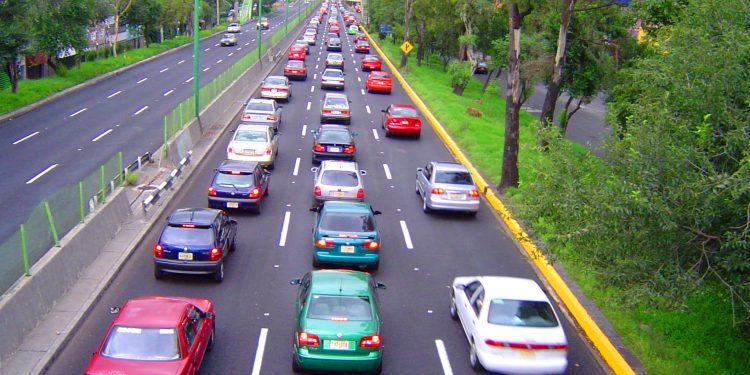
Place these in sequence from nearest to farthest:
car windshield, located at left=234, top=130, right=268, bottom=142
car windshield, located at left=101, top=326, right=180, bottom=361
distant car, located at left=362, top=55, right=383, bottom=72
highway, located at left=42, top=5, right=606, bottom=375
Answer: car windshield, located at left=101, top=326, right=180, bottom=361 → highway, located at left=42, top=5, right=606, bottom=375 → car windshield, located at left=234, top=130, right=268, bottom=142 → distant car, located at left=362, top=55, right=383, bottom=72

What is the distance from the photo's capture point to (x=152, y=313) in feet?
33.8

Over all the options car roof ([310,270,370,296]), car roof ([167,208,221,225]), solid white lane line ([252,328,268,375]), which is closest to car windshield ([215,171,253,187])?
car roof ([167,208,221,225])

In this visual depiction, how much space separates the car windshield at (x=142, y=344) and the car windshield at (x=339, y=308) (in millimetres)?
2130

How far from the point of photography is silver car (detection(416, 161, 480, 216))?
20.2 metres

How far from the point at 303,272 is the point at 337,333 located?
5.18m

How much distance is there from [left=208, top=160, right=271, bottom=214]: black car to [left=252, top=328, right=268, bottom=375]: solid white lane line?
23.0 feet

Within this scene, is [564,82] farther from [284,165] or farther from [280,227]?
[280,227]

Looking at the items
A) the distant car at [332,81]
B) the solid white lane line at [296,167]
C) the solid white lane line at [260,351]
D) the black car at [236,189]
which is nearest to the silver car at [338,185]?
the black car at [236,189]

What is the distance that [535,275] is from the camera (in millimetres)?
16688

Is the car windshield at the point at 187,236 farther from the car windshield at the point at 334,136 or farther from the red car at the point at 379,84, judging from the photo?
the red car at the point at 379,84

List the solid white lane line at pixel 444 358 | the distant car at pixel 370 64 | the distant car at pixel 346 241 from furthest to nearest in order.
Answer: the distant car at pixel 370 64 < the distant car at pixel 346 241 < the solid white lane line at pixel 444 358

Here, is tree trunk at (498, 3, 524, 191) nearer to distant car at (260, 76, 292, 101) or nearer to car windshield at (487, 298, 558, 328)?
car windshield at (487, 298, 558, 328)

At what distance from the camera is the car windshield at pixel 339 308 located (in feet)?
36.0

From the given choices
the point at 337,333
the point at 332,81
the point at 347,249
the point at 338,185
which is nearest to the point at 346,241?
the point at 347,249
